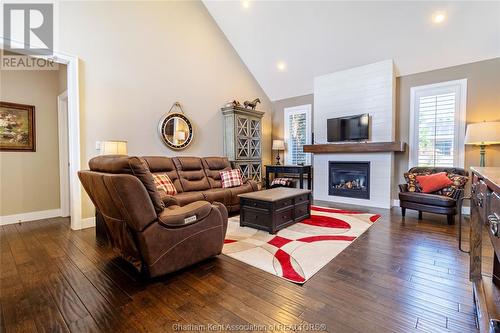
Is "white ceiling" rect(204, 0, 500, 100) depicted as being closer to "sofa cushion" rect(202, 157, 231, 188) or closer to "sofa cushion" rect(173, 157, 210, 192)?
"sofa cushion" rect(202, 157, 231, 188)

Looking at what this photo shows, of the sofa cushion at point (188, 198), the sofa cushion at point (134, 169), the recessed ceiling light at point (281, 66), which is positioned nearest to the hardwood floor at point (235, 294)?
the sofa cushion at point (134, 169)

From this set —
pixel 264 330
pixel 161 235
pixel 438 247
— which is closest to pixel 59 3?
pixel 161 235

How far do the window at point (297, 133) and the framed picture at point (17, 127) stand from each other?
5485 millimetres

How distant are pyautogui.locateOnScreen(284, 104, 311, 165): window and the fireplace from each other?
98 cm

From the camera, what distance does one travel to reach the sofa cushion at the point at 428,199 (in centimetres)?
343

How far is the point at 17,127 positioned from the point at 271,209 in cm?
427

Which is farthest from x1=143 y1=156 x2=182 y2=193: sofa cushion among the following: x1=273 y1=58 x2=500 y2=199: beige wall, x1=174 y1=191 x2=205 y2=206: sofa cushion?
x1=273 y1=58 x2=500 y2=199: beige wall

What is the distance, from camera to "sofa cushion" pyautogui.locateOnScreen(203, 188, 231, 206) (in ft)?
12.7

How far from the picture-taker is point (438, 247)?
2652 millimetres

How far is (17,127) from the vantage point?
3824mm

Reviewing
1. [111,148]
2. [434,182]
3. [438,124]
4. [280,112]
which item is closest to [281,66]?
[280,112]

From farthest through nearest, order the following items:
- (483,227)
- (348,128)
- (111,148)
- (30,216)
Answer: (348,128), (30,216), (111,148), (483,227)

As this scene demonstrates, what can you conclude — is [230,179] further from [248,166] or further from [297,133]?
[297,133]

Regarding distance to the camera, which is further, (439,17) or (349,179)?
(349,179)
